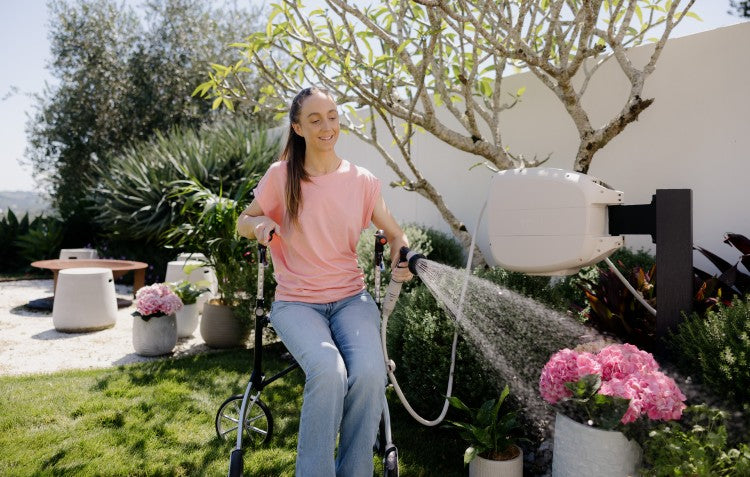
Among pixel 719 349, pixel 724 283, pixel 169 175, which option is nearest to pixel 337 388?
pixel 719 349

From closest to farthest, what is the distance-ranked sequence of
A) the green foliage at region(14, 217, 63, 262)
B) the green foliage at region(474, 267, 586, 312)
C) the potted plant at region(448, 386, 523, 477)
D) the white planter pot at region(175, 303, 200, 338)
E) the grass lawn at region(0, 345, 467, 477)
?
1. the potted plant at region(448, 386, 523, 477)
2. the grass lawn at region(0, 345, 467, 477)
3. the green foliage at region(474, 267, 586, 312)
4. the white planter pot at region(175, 303, 200, 338)
5. the green foliage at region(14, 217, 63, 262)

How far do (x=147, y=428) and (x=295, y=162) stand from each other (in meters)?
1.54

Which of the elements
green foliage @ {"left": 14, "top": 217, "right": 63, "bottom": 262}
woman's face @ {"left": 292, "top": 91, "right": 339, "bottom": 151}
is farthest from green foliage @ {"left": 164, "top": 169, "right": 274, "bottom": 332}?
green foliage @ {"left": 14, "top": 217, "right": 63, "bottom": 262}

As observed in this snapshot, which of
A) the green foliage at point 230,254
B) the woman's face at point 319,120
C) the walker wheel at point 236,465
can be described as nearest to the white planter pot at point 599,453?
the walker wheel at point 236,465

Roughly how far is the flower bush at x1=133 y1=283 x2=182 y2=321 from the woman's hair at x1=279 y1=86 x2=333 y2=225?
226 centimetres

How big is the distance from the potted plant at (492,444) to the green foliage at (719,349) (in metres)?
0.64

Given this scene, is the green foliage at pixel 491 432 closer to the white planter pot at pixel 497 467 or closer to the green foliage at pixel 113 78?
the white planter pot at pixel 497 467

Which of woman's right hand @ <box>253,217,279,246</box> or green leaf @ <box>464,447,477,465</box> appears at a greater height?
woman's right hand @ <box>253,217,279,246</box>

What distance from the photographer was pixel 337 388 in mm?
1756

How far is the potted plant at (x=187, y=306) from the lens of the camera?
4.56 meters

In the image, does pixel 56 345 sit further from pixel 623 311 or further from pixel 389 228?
pixel 623 311

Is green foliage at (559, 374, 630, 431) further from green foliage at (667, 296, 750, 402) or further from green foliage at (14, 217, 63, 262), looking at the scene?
green foliage at (14, 217, 63, 262)

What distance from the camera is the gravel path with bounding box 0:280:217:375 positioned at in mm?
3965

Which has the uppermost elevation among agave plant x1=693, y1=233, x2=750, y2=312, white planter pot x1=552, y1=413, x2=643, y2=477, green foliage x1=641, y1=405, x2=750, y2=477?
agave plant x1=693, y1=233, x2=750, y2=312
